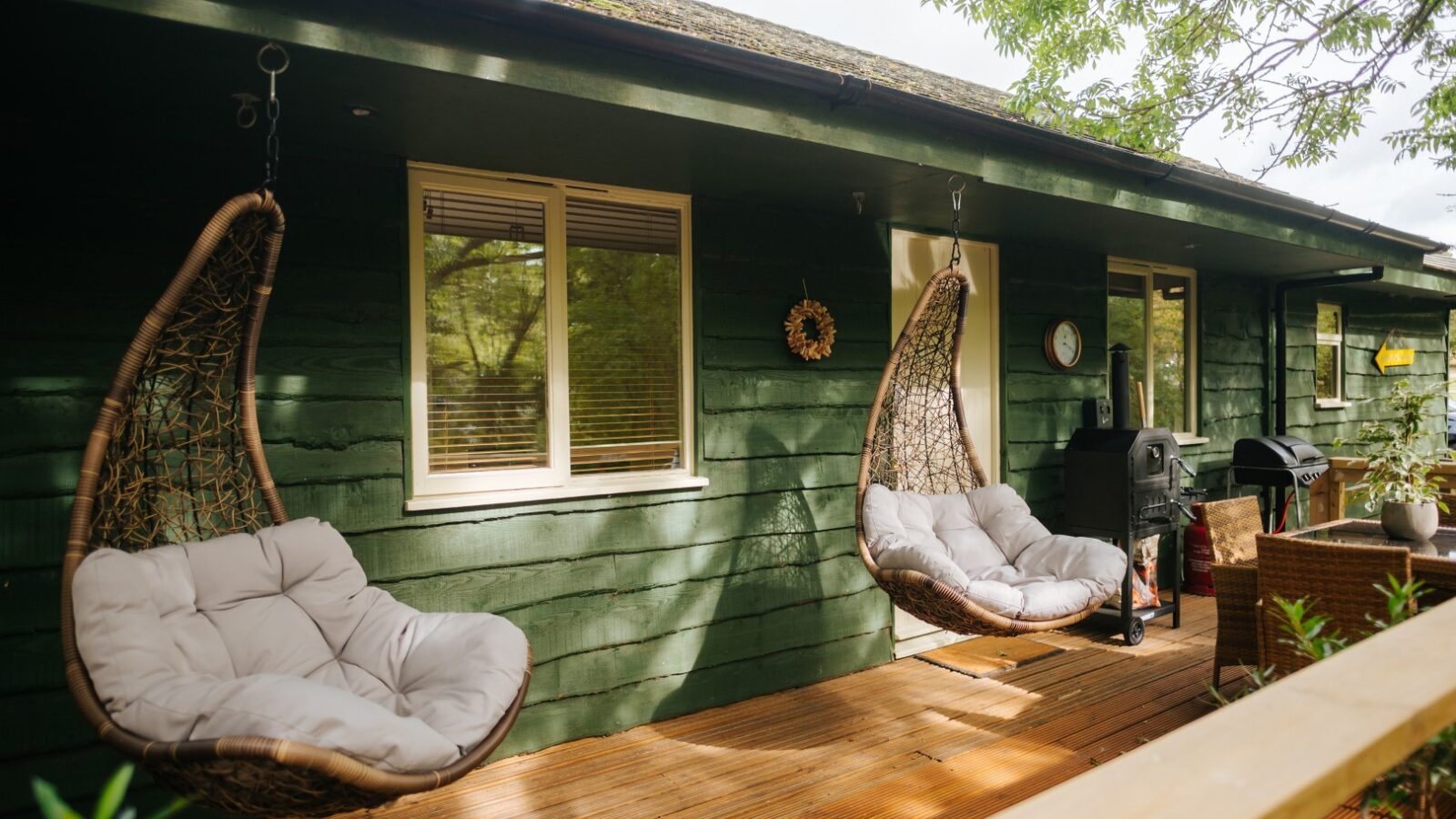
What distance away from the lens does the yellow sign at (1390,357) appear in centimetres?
796

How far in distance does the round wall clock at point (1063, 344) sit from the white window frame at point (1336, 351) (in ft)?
11.8

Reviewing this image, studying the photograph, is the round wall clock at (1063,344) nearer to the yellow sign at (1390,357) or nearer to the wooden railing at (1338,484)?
the wooden railing at (1338,484)

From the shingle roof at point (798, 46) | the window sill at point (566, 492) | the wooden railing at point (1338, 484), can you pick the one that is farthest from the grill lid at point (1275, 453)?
the window sill at point (566, 492)

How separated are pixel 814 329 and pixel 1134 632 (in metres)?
2.46

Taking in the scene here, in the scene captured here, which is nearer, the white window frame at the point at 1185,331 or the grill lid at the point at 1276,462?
the grill lid at the point at 1276,462

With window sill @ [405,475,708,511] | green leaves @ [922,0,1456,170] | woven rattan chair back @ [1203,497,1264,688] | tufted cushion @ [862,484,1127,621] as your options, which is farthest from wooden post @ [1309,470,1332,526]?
window sill @ [405,475,708,511]

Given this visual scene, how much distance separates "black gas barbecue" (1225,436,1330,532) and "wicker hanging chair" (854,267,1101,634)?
276 centimetres

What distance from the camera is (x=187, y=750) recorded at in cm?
164

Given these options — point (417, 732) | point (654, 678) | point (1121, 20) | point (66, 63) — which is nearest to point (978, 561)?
point (654, 678)

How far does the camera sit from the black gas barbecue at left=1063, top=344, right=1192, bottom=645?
459cm

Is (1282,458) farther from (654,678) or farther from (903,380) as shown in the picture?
(654,678)

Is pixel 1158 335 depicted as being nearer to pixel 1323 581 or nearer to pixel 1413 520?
pixel 1413 520

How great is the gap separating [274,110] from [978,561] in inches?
118

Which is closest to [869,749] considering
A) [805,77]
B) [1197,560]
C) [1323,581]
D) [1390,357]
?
[1323,581]
